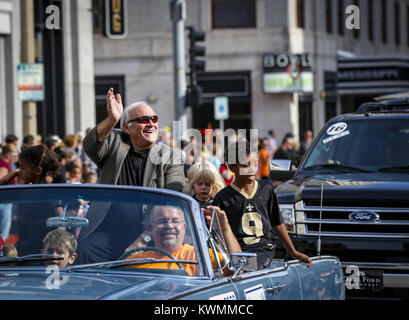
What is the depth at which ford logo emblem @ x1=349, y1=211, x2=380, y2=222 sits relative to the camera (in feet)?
30.0

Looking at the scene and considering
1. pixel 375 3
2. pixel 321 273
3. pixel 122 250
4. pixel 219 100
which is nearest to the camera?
pixel 122 250

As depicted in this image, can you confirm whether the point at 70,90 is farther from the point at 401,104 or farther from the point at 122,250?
the point at 122,250

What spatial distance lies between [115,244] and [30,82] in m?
11.7

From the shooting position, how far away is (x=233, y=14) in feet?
133

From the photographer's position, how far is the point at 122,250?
17.4ft

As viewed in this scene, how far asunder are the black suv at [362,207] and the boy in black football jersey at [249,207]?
3.87 feet

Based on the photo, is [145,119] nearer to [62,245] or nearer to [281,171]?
[62,245]

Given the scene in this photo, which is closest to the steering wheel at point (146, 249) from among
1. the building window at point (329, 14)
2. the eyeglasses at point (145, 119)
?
the eyeglasses at point (145, 119)

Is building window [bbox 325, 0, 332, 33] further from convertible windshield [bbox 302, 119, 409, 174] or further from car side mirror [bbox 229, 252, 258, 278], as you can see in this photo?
car side mirror [bbox 229, 252, 258, 278]

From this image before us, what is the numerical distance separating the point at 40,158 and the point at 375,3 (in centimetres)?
4096

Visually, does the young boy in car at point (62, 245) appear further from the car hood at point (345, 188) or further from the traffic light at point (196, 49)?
the traffic light at point (196, 49)

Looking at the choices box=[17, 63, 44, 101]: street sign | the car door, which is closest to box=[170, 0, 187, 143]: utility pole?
box=[17, 63, 44, 101]: street sign

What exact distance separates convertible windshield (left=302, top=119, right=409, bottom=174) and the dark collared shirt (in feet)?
11.4
